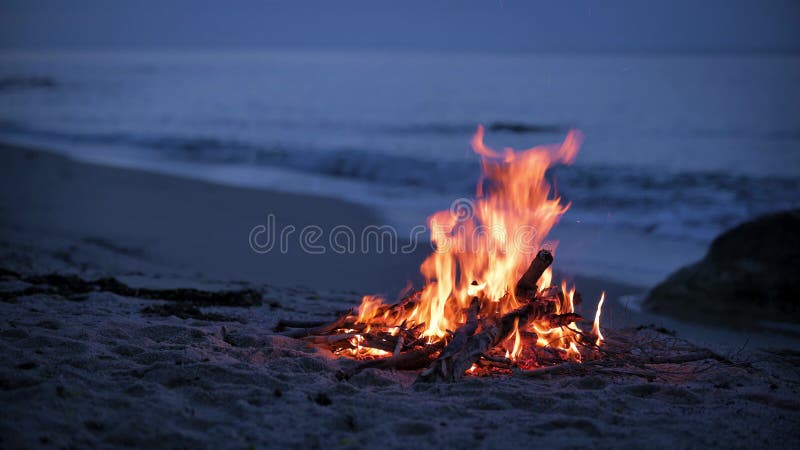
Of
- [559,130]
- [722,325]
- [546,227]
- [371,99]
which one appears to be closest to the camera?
[546,227]

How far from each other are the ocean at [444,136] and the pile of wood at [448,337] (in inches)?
202

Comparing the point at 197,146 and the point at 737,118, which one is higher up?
the point at 737,118

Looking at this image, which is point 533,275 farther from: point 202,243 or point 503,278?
point 202,243

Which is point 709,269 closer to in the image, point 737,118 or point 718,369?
point 718,369

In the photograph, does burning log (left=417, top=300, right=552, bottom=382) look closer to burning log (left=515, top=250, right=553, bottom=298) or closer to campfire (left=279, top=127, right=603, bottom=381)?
campfire (left=279, top=127, right=603, bottom=381)

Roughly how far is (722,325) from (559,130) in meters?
25.9

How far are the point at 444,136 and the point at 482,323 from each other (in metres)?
24.5

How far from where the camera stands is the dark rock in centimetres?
736

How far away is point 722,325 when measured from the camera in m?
7.18

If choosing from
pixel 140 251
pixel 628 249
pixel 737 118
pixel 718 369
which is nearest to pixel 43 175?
pixel 140 251

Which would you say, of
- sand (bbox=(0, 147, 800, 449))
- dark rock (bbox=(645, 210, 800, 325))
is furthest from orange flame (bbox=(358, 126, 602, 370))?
dark rock (bbox=(645, 210, 800, 325))
